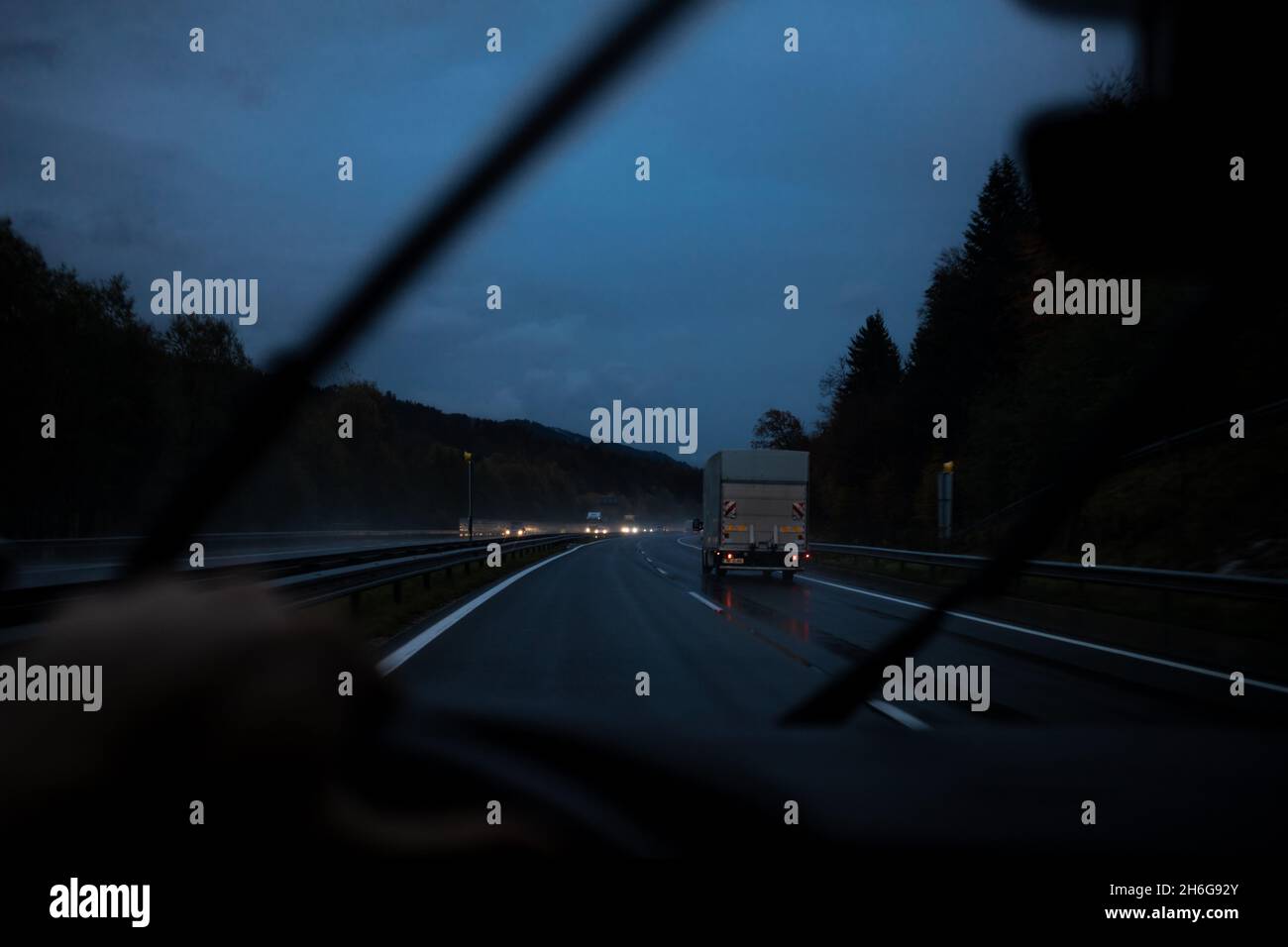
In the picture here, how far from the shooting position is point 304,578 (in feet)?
31.2

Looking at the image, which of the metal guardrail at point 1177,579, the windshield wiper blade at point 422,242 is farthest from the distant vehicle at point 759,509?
the windshield wiper blade at point 422,242

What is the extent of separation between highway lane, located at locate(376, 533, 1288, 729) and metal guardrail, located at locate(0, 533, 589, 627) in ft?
3.67

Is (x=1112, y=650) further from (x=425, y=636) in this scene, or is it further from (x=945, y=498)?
(x=945, y=498)

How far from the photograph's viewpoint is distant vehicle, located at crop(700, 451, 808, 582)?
27.1 metres

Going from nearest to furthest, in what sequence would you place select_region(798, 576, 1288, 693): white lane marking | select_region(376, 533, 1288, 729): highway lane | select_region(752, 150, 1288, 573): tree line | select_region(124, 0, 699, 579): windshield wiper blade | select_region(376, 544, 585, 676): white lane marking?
select_region(124, 0, 699, 579): windshield wiper blade
select_region(752, 150, 1288, 573): tree line
select_region(376, 533, 1288, 729): highway lane
select_region(798, 576, 1288, 693): white lane marking
select_region(376, 544, 585, 676): white lane marking

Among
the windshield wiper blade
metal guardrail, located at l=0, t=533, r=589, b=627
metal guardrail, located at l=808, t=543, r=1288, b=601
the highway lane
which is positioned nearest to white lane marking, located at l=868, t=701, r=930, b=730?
the highway lane

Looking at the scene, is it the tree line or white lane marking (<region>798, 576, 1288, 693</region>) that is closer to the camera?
the tree line

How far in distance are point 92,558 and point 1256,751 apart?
35.5 metres

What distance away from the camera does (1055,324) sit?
27.7m

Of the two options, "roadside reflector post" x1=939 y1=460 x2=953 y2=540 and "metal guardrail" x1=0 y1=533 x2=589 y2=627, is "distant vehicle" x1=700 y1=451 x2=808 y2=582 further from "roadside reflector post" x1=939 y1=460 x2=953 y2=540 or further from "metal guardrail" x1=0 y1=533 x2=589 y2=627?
"metal guardrail" x1=0 y1=533 x2=589 y2=627

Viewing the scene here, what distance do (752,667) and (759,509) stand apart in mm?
18539

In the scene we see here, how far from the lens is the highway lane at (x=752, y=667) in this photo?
6770 mm

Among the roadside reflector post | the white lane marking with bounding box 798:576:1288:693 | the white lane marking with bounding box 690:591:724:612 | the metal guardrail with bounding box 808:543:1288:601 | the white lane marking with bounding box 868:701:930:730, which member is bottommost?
Result: the white lane marking with bounding box 690:591:724:612
